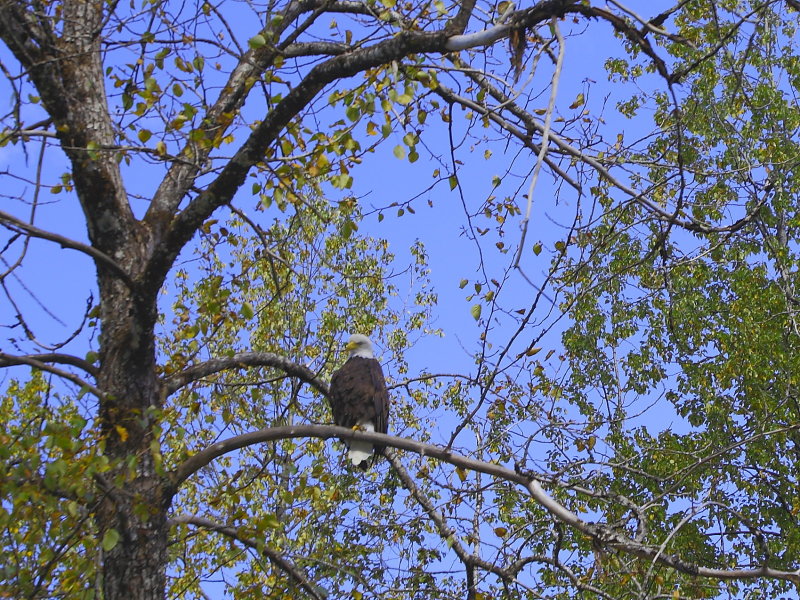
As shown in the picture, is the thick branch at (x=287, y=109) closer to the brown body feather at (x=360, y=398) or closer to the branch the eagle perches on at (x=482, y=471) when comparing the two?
the branch the eagle perches on at (x=482, y=471)

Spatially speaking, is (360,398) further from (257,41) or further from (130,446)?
(257,41)

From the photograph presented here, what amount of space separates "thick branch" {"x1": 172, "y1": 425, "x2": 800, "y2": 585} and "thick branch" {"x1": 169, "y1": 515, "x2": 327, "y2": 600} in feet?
1.03

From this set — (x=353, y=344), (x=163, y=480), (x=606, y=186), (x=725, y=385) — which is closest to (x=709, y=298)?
(x=725, y=385)

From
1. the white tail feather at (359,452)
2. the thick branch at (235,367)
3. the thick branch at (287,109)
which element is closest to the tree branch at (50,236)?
the thick branch at (287,109)

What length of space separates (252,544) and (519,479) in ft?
4.33

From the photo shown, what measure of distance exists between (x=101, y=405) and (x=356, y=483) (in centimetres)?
343

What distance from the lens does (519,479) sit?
3877 mm

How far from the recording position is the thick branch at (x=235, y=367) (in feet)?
15.7

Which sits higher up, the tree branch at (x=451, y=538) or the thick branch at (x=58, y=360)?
the thick branch at (x=58, y=360)

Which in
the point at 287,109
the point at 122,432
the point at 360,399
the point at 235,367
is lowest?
the point at 122,432

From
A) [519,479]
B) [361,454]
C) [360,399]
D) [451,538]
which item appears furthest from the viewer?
[360,399]

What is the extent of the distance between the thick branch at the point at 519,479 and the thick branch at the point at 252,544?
1.03ft

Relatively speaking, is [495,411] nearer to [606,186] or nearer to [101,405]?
[606,186]

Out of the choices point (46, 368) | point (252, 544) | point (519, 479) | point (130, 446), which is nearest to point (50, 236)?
point (46, 368)
